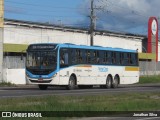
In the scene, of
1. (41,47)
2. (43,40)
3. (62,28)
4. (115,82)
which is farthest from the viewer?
(62,28)

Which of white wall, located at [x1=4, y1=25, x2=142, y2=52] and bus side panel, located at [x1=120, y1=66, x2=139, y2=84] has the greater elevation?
white wall, located at [x1=4, y1=25, x2=142, y2=52]

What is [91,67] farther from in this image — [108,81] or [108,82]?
[108,81]

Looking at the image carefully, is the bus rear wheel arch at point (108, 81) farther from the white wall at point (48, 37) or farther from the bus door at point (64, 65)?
the white wall at point (48, 37)

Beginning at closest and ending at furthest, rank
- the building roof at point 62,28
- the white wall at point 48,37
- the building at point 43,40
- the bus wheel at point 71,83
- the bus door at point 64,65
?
the bus door at point 64,65
the bus wheel at point 71,83
the building at point 43,40
the white wall at point 48,37
the building roof at point 62,28

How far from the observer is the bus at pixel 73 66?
35562 mm

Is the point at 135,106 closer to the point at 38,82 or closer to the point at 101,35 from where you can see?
the point at 38,82

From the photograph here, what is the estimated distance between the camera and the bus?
35562 mm

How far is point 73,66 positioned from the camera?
36.9 meters

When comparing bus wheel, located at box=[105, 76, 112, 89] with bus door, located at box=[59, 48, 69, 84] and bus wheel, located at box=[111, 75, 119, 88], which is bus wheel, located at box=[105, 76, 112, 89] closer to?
bus wheel, located at box=[111, 75, 119, 88]

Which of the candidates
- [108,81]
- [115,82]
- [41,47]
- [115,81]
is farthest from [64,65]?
[115,81]

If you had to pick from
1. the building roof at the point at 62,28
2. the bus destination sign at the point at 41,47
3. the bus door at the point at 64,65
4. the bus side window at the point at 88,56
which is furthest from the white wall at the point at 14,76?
the bus door at the point at 64,65

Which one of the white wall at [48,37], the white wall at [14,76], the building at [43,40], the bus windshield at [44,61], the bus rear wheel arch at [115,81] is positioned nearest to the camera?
the bus windshield at [44,61]

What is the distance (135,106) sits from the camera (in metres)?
21.3

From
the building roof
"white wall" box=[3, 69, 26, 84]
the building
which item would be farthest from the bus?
the building roof
